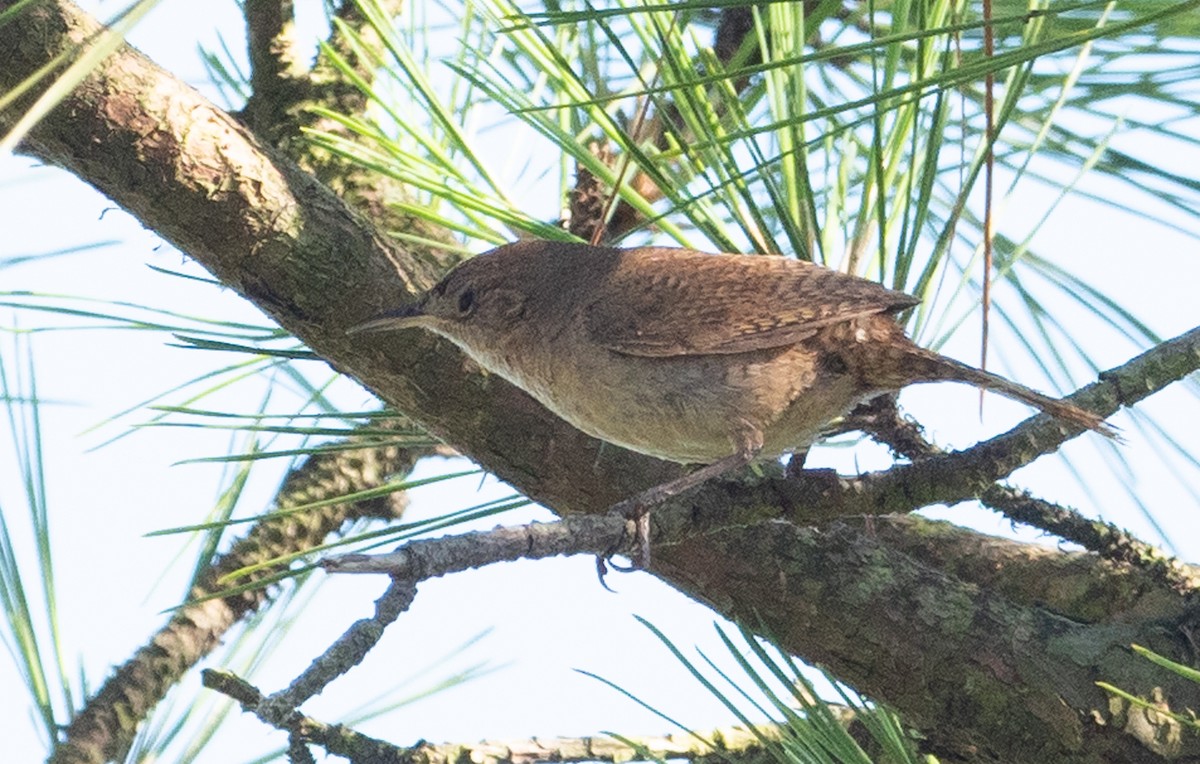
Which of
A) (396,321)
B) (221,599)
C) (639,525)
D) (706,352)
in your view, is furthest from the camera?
(221,599)

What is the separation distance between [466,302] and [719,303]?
477mm

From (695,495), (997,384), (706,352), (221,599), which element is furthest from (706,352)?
(221,599)

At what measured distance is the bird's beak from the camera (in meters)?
2.37

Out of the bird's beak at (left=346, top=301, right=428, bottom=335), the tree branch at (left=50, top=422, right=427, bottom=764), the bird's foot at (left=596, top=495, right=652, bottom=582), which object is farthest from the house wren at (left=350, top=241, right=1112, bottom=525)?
the tree branch at (left=50, top=422, right=427, bottom=764)

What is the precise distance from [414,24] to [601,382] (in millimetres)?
1037

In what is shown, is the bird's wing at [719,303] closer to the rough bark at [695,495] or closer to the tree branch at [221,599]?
the rough bark at [695,495]

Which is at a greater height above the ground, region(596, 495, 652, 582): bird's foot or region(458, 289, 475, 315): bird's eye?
region(458, 289, 475, 315): bird's eye

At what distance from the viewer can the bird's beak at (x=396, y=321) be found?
7.76ft

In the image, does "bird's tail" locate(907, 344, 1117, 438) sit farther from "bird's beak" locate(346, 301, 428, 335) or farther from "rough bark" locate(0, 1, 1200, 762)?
"bird's beak" locate(346, 301, 428, 335)

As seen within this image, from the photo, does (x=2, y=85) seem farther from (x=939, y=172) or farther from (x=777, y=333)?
(x=939, y=172)

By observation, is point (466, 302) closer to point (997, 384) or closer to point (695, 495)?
point (695, 495)

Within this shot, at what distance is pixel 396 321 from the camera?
7.91 ft

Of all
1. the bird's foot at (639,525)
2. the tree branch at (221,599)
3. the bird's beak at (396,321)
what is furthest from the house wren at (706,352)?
the tree branch at (221,599)

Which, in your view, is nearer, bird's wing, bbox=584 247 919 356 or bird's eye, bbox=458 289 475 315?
bird's wing, bbox=584 247 919 356
